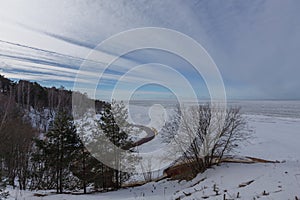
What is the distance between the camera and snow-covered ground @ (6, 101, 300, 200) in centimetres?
594

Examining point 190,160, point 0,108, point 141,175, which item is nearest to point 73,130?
point 141,175

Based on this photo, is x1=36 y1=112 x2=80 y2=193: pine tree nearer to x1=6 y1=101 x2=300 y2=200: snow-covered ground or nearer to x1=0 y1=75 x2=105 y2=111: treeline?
x1=6 y1=101 x2=300 y2=200: snow-covered ground

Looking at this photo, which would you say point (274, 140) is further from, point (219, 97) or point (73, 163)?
point (73, 163)

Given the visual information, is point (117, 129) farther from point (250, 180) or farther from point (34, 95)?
point (34, 95)

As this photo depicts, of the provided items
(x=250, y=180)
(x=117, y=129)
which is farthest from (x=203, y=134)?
(x=117, y=129)

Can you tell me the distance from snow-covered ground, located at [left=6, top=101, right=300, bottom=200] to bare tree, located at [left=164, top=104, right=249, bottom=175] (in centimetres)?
120

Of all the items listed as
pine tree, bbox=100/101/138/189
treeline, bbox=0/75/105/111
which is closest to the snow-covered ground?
pine tree, bbox=100/101/138/189

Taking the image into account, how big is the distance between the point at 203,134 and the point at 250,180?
5.73 m

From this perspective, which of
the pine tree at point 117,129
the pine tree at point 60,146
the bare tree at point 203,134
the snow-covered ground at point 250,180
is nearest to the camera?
the snow-covered ground at point 250,180

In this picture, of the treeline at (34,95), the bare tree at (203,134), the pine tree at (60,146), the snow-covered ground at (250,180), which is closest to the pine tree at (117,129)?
the snow-covered ground at (250,180)

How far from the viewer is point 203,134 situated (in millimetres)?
14039

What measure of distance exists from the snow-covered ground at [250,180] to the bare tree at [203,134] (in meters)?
1.20

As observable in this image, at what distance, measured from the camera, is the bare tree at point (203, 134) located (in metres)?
13.9

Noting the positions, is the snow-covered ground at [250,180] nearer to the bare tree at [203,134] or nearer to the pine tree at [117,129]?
the bare tree at [203,134]
